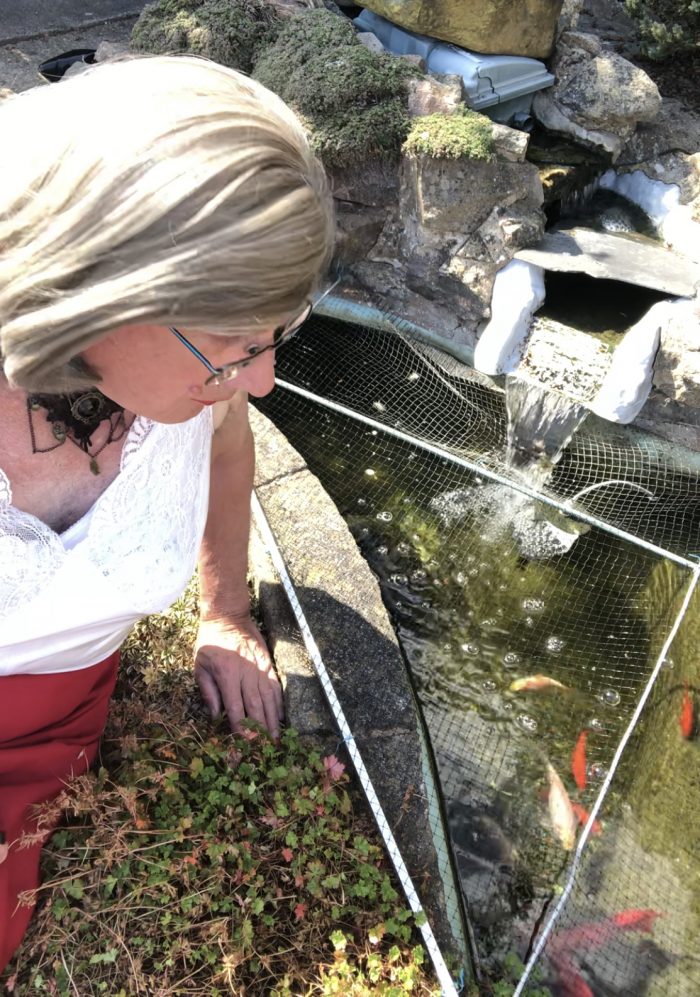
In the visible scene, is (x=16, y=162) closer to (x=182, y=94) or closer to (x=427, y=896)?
(x=182, y=94)

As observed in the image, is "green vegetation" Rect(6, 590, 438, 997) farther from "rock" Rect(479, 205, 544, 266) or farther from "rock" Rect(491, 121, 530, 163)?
"rock" Rect(491, 121, 530, 163)

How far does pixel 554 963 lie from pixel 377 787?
3.08 feet

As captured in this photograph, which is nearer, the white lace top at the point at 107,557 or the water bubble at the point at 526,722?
the white lace top at the point at 107,557

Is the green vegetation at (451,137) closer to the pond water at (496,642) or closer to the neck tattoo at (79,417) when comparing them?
the pond water at (496,642)

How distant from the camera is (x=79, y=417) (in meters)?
1.61

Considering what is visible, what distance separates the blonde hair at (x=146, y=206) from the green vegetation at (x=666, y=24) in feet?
16.9

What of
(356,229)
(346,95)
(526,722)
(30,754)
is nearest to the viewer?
(30,754)

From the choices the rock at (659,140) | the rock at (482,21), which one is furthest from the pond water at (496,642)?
the rock at (659,140)

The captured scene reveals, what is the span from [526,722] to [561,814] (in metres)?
0.41

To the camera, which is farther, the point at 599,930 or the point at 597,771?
the point at 597,771

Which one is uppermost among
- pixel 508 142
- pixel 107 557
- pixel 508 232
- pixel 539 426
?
pixel 107 557

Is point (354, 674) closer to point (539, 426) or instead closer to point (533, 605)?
point (533, 605)

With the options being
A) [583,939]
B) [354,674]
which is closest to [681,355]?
[354,674]

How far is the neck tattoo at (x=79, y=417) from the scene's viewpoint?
5.12 ft
